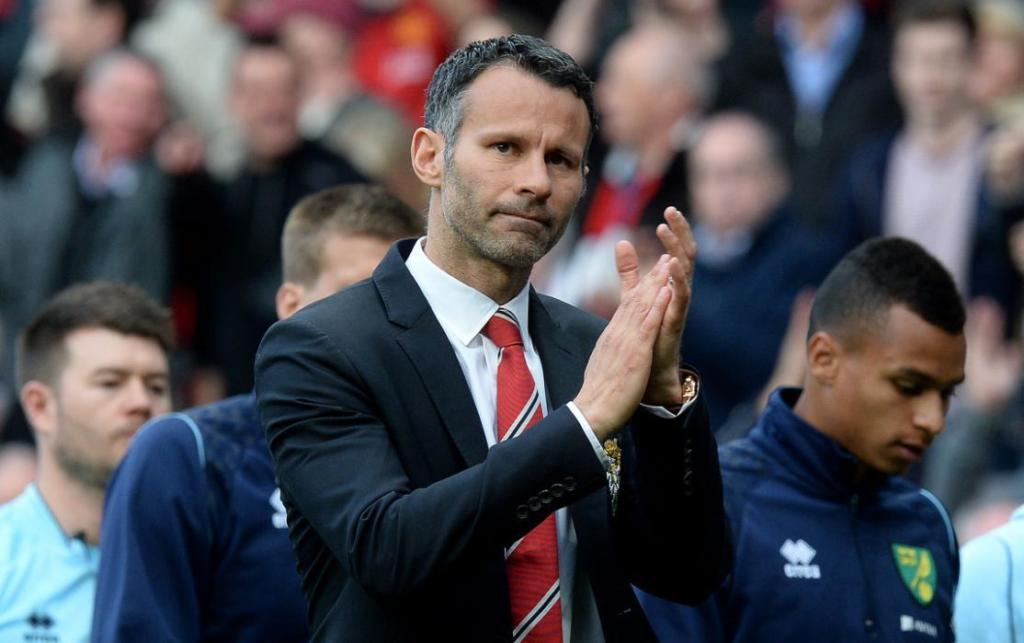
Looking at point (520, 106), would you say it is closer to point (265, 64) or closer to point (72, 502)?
point (72, 502)

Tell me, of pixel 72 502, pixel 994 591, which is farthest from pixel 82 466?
pixel 994 591

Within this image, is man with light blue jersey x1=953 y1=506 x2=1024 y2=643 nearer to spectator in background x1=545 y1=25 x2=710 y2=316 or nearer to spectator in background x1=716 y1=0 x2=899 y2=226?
spectator in background x1=545 y1=25 x2=710 y2=316

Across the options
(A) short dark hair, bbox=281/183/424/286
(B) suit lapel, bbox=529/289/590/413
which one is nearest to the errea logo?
(B) suit lapel, bbox=529/289/590/413

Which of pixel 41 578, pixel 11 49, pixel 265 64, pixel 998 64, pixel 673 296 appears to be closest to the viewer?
pixel 673 296

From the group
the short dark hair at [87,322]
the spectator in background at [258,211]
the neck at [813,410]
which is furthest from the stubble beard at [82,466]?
the spectator in background at [258,211]

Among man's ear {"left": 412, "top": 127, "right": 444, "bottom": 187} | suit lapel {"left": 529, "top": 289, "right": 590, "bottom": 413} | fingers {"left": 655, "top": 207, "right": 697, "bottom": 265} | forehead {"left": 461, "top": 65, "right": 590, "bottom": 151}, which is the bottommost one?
suit lapel {"left": 529, "top": 289, "right": 590, "bottom": 413}

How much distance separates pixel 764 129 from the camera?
8609mm

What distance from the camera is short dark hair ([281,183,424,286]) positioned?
5.20 m

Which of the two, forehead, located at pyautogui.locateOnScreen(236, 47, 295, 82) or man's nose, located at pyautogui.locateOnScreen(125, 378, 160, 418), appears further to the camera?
forehead, located at pyautogui.locateOnScreen(236, 47, 295, 82)

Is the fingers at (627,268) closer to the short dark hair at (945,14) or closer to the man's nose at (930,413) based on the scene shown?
the man's nose at (930,413)

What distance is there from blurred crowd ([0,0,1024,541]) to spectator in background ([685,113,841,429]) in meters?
0.01

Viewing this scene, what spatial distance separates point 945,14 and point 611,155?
181cm

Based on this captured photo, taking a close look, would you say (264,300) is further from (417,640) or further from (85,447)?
(417,640)

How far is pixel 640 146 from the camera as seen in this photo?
905cm
